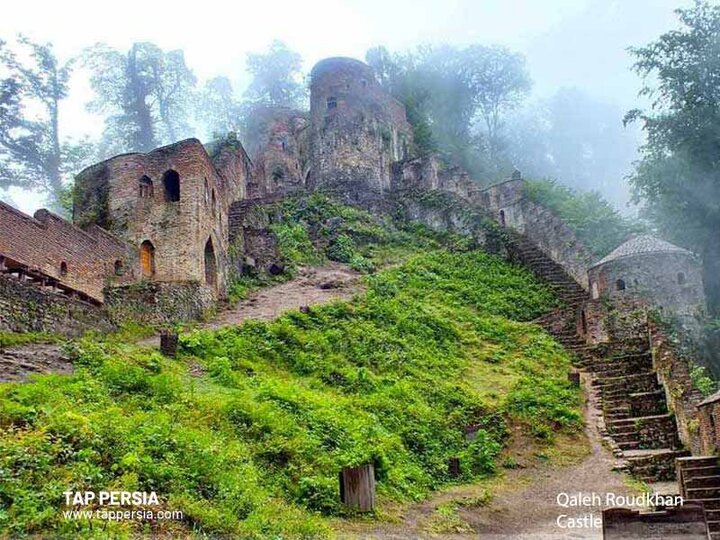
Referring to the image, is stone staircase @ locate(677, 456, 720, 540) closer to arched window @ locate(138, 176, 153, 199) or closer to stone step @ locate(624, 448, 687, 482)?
stone step @ locate(624, 448, 687, 482)

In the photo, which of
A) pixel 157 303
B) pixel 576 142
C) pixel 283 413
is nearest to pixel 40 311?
pixel 157 303

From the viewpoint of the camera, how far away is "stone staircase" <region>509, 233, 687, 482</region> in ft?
43.1

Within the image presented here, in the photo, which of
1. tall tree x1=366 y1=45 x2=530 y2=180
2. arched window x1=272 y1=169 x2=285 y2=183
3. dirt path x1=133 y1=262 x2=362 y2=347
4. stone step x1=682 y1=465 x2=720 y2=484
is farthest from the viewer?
tall tree x1=366 y1=45 x2=530 y2=180

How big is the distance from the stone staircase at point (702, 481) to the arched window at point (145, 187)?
1875cm

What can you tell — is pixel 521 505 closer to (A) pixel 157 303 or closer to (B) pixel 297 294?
(A) pixel 157 303

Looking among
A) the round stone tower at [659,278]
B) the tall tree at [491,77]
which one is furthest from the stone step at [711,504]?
the tall tree at [491,77]

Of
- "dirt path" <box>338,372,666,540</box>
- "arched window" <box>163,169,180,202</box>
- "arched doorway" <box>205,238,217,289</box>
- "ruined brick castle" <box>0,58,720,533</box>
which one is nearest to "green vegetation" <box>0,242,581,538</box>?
"dirt path" <box>338,372,666,540</box>

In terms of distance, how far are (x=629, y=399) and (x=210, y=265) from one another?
14.6 metres

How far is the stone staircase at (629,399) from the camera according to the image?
43.1 feet

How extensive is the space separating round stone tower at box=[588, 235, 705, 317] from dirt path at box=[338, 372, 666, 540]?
8236 millimetres

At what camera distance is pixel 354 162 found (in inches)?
1438

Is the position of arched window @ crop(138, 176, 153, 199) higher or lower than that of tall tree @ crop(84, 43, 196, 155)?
lower

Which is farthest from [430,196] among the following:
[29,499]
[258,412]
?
[29,499]

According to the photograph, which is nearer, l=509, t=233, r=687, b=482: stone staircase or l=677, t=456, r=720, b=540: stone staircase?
l=677, t=456, r=720, b=540: stone staircase
